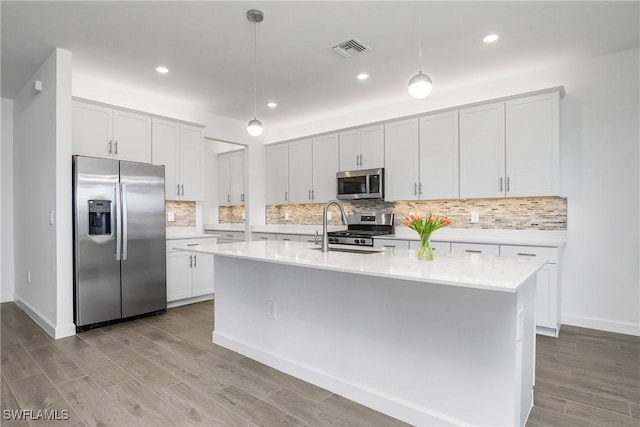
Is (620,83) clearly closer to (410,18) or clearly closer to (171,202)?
(410,18)

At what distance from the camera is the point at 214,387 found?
94.3 inches

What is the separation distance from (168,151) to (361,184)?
2617 millimetres

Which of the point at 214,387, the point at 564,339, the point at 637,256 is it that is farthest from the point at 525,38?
the point at 214,387

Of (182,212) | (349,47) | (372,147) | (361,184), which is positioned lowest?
(182,212)

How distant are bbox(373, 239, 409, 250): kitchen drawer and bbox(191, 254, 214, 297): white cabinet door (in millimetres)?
2276

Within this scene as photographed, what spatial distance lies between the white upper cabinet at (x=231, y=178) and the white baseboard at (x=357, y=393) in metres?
4.00

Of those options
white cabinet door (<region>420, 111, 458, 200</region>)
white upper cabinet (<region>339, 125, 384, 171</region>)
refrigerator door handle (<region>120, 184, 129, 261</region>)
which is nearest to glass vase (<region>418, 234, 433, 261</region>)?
white cabinet door (<region>420, 111, 458, 200</region>)

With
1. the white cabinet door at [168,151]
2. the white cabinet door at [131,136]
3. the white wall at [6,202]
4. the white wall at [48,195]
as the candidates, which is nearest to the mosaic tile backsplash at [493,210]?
the white cabinet door at [168,151]

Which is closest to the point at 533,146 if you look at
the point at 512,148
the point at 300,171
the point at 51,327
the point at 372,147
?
the point at 512,148

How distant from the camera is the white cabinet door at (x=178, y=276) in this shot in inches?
175

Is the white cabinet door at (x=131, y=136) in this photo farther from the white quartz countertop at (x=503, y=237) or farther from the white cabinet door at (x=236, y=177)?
the white quartz countertop at (x=503, y=237)

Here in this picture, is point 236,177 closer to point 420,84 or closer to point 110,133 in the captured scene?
point 110,133

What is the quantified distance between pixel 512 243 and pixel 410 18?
2.30 m

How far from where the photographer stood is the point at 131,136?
4309 mm
